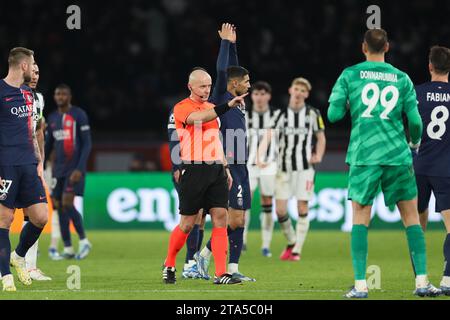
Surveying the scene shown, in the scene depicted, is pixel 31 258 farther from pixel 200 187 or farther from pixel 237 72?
pixel 237 72

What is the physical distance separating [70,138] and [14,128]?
5014 millimetres

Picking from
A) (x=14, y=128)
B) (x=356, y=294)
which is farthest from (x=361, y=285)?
(x=14, y=128)

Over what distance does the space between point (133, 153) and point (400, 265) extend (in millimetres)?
9269

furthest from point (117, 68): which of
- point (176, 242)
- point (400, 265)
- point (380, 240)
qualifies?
point (176, 242)

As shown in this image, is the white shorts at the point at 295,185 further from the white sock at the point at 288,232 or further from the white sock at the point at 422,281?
the white sock at the point at 422,281

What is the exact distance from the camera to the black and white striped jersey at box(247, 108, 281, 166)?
1492 centimetres

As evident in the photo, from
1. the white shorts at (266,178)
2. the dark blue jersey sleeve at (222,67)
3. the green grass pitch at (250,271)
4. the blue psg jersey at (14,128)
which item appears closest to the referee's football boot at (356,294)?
the green grass pitch at (250,271)

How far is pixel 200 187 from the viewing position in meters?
9.55

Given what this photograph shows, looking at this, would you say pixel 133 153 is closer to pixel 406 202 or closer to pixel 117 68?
pixel 117 68

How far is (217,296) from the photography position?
8.50 metres

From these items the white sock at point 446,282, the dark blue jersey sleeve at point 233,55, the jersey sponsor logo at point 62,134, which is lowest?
the white sock at point 446,282

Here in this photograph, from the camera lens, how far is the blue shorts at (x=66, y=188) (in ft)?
46.4

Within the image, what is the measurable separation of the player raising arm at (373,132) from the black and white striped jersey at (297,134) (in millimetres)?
6039

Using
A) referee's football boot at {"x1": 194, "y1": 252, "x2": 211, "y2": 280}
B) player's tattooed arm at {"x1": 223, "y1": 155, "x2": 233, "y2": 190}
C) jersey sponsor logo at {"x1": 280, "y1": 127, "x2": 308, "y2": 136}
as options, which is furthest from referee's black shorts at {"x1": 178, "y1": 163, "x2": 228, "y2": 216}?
jersey sponsor logo at {"x1": 280, "y1": 127, "x2": 308, "y2": 136}
